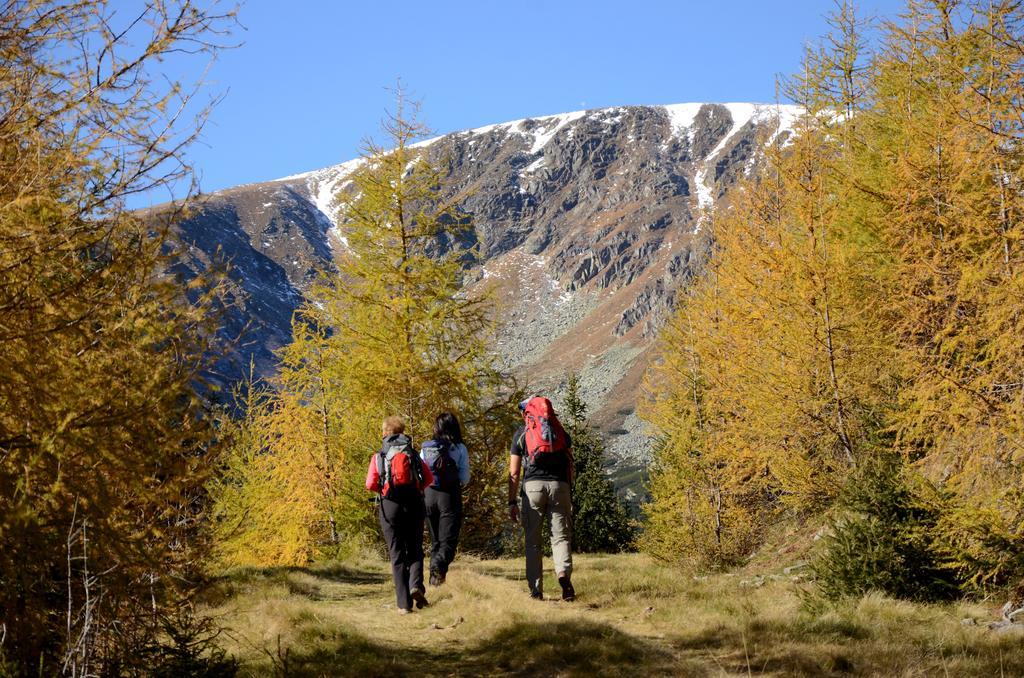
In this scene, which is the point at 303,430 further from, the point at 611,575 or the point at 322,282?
the point at 611,575

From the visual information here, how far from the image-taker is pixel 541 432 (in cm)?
755

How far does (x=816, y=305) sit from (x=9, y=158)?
1072 centimetres

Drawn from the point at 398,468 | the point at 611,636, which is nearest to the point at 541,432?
the point at 398,468

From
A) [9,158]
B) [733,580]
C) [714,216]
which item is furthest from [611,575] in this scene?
[714,216]

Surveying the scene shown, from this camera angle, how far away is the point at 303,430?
15688 mm

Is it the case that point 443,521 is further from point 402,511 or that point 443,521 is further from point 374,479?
point 374,479

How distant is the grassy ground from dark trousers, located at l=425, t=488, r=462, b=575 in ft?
1.13

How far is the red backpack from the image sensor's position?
7.52 m

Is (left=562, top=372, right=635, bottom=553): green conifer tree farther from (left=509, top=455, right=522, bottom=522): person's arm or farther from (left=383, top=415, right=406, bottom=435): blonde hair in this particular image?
(left=383, top=415, right=406, bottom=435): blonde hair

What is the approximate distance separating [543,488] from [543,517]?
30 centimetres

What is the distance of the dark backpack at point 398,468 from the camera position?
7.39 m

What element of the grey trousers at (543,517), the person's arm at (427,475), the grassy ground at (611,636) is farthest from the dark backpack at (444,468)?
the grassy ground at (611,636)

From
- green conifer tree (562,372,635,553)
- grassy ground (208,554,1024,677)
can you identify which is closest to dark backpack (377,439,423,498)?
grassy ground (208,554,1024,677)

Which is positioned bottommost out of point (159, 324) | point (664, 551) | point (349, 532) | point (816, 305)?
point (664, 551)
